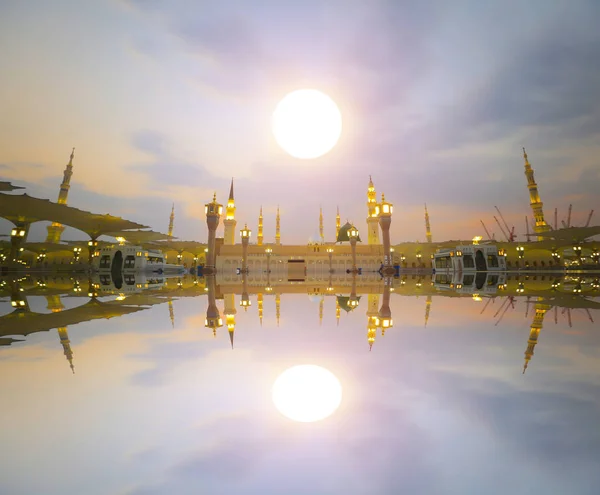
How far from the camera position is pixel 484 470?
1456 millimetres

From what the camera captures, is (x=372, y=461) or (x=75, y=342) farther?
(x=75, y=342)

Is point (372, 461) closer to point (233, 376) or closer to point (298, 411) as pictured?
point (298, 411)

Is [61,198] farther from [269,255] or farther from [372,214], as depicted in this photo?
[372,214]

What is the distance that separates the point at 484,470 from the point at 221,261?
4906cm

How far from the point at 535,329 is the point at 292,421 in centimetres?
413

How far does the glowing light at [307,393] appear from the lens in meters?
2.04

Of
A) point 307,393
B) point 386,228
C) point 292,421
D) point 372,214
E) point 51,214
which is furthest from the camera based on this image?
point 372,214

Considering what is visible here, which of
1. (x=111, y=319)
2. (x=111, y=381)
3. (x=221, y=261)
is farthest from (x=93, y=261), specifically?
(x=111, y=381)

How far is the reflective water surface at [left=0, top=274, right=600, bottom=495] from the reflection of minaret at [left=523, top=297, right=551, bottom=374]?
0.05 meters

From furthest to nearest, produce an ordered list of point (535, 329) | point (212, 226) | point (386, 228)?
point (212, 226), point (386, 228), point (535, 329)

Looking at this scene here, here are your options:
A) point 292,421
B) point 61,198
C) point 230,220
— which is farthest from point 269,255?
point 292,421

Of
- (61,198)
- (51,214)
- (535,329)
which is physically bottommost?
(535,329)

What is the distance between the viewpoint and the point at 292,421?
75.2 inches

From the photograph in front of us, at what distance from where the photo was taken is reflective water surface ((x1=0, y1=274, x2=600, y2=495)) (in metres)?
1.41
